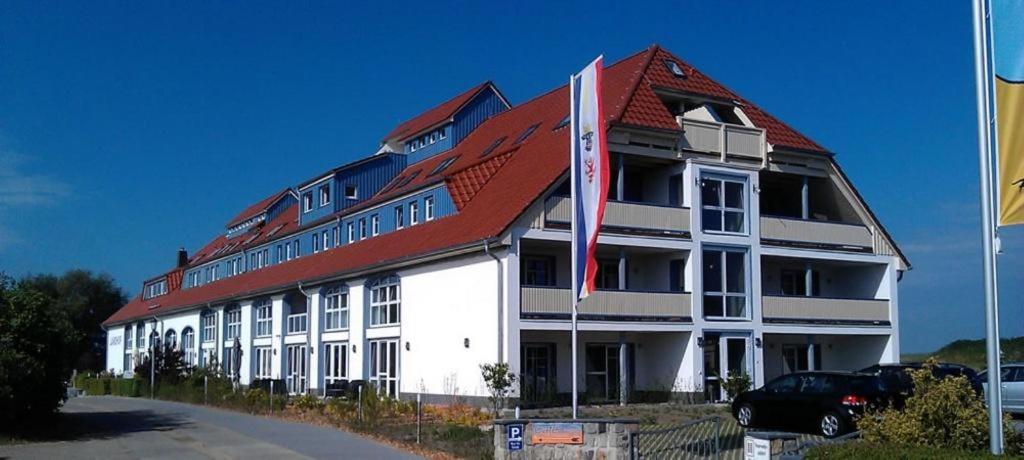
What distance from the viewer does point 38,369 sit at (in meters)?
24.1

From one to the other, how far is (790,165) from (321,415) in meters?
17.2

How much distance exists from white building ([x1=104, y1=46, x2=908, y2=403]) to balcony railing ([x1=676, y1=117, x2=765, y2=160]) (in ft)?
0.16

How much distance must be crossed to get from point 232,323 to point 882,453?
136 feet

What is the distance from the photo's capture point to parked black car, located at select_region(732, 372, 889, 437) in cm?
2100

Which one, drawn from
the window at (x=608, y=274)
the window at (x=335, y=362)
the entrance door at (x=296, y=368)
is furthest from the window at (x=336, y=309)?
the window at (x=608, y=274)

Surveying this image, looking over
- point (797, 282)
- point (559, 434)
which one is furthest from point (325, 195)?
point (559, 434)

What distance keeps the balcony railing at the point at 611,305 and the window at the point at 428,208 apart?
293 inches

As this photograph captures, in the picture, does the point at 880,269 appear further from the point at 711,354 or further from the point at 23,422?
the point at 23,422

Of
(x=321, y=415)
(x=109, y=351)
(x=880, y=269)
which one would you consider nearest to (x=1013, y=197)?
(x=321, y=415)

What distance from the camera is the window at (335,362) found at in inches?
1497

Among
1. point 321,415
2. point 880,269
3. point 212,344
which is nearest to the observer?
point 321,415

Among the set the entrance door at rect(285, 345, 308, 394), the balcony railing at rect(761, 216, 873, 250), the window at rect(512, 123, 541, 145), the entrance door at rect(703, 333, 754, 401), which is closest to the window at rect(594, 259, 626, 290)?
the entrance door at rect(703, 333, 754, 401)

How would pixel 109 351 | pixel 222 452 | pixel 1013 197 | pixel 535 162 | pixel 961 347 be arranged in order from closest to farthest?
1. pixel 1013 197
2. pixel 222 452
3. pixel 535 162
4. pixel 961 347
5. pixel 109 351

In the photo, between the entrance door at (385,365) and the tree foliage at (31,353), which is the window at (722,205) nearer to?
the entrance door at (385,365)
